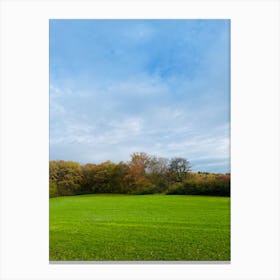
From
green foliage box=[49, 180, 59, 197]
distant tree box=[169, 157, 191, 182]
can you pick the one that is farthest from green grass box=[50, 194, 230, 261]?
distant tree box=[169, 157, 191, 182]

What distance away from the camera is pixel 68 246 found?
437 centimetres

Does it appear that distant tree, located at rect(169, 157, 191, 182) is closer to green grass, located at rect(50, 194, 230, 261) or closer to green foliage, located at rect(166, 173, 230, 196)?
green foliage, located at rect(166, 173, 230, 196)

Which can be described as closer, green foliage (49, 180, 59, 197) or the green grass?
the green grass

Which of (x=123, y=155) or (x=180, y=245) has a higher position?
(x=123, y=155)

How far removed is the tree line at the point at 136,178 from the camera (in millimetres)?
4551

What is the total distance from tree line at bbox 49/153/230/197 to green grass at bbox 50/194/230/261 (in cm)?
11

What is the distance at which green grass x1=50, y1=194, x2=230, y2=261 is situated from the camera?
14.1 feet

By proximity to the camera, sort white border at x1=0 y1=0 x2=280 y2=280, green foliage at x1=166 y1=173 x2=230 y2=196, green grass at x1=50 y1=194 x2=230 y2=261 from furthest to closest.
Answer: green foliage at x1=166 y1=173 x2=230 y2=196
green grass at x1=50 y1=194 x2=230 y2=261
white border at x1=0 y1=0 x2=280 y2=280

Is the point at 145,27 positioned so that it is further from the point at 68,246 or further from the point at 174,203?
the point at 68,246
